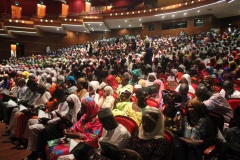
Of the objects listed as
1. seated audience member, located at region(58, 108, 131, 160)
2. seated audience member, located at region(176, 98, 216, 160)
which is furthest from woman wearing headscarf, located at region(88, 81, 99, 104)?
seated audience member, located at region(176, 98, 216, 160)

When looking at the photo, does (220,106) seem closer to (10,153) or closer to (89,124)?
(89,124)

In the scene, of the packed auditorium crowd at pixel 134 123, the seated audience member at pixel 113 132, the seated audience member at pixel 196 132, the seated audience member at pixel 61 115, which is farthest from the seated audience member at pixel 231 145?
the seated audience member at pixel 61 115

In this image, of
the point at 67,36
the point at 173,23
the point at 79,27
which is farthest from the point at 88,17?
the point at 173,23

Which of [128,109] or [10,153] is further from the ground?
[128,109]

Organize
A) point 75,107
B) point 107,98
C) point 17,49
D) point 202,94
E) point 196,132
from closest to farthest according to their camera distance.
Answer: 1. point 196,132
2. point 202,94
3. point 75,107
4. point 107,98
5. point 17,49

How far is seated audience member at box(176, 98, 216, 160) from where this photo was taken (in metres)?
2.26

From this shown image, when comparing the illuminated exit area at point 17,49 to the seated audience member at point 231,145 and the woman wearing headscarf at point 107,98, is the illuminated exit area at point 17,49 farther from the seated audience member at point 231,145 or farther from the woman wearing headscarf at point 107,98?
the seated audience member at point 231,145

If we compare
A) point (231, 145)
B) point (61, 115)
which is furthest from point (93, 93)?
point (231, 145)

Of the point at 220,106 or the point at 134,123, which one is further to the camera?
the point at 220,106

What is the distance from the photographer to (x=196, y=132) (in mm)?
2350

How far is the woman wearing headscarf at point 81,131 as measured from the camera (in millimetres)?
2789

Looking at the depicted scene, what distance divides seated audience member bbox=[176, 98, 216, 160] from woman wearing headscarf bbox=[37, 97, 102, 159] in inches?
43.2

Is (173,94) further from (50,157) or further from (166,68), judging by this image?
(166,68)

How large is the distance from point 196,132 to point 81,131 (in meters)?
1.50
